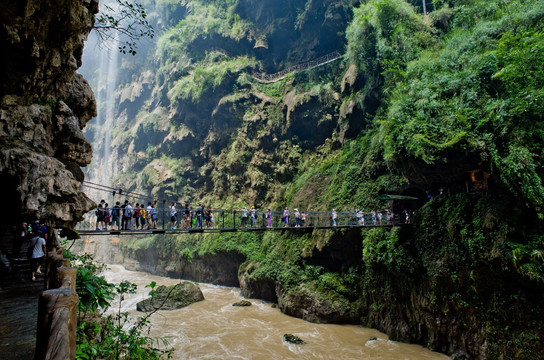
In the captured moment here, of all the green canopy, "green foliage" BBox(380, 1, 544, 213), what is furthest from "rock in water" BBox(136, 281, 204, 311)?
"green foliage" BBox(380, 1, 544, 213)

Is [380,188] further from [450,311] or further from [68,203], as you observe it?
[68,203]

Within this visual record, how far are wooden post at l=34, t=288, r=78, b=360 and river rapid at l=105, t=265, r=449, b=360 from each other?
324 inches

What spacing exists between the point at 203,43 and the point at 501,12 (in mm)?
27129

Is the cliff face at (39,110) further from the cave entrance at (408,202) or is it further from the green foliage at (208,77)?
the green foliage at (208,77)

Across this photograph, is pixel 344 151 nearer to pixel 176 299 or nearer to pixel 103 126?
pixel 176 299

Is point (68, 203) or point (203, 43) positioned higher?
point (203, 43)

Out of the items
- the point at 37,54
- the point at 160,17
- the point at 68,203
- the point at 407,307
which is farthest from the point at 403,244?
the point at 160,17

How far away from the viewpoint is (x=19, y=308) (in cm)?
457

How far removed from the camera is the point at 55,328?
69.7 inches

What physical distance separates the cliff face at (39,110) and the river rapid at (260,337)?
17.8ft

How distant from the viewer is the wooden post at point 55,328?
1.75 metres

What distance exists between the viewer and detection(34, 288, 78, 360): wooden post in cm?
175

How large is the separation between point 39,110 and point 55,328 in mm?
6895

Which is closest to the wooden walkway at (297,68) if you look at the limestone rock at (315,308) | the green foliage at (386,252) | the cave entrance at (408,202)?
the cave entrance at (408,202)
